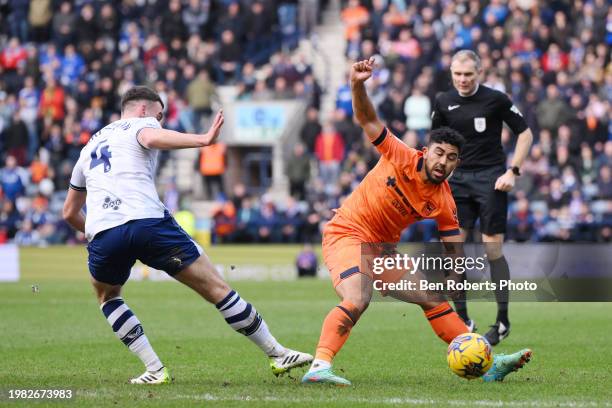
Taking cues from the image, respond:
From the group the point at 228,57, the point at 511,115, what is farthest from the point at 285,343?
the point at 228,57

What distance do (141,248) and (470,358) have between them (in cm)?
234

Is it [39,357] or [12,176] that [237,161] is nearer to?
[12,176]

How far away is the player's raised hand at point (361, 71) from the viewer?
8.34m

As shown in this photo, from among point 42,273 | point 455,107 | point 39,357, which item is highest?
point 455,107

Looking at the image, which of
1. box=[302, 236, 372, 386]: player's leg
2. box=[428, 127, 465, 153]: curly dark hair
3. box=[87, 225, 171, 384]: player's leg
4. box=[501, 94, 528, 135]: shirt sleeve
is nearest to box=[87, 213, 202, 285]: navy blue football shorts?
box=[87, 225, 171, 384]: player's leg

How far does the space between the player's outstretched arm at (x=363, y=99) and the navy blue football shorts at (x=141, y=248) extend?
1.45 metres

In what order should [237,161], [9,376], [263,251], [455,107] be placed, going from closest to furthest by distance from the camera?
[9,376] → [455,107] → [263,251] → [237,161]

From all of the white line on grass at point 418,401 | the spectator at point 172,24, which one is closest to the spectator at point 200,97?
the spectator at point 172,24

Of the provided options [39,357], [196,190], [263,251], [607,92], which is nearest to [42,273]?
[263,251]

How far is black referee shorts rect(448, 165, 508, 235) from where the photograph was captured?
11.6 meters

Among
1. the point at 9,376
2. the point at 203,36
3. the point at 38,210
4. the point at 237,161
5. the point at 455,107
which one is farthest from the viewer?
the point at 203,36

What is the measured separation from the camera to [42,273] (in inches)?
909

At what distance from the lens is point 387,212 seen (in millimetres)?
8773

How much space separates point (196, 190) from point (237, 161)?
146cm
